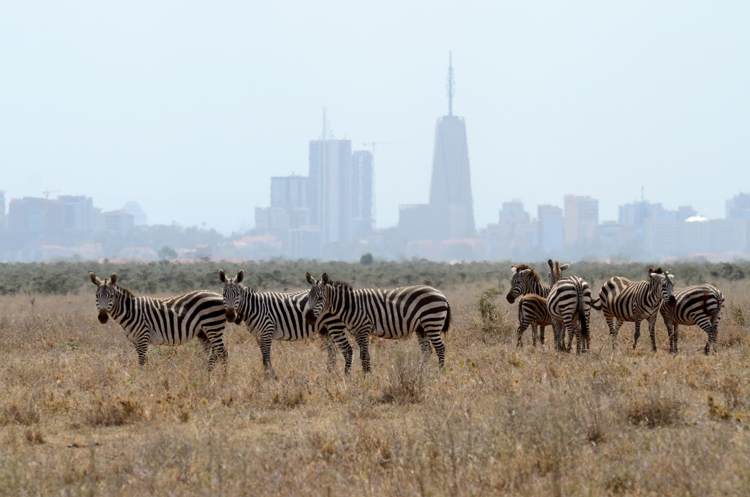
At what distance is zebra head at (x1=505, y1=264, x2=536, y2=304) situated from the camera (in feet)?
53.0

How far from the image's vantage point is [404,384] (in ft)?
32.5

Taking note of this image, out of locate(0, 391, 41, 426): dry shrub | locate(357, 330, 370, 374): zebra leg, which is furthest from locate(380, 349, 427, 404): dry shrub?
locate(0, 391, 41, 426): dry shrub

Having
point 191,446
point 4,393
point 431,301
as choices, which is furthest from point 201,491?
point 431,301

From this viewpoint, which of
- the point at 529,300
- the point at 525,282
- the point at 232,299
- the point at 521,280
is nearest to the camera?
the point at 232,299

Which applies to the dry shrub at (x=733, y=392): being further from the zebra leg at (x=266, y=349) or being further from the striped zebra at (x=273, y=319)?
the zebra leg at (x=266, y=349)

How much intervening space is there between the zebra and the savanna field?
63.5 inches

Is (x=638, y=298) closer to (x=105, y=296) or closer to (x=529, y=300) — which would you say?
(x=529, y=300)

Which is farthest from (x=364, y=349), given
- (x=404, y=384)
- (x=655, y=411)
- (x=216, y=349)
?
(x=655, y=411)

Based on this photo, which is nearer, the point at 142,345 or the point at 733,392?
the point at 733,392

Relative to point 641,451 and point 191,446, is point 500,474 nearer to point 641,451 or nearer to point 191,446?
point 641,451

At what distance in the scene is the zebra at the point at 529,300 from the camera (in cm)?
1534

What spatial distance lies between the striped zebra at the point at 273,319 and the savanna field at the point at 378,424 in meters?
0.36

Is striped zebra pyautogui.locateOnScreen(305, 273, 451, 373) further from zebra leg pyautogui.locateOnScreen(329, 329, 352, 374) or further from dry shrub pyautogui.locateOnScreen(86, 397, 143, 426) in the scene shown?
dry shrub pyautogui.locateOnScreen(86, 397, 143, 426)

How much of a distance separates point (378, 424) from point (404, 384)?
142 cm
